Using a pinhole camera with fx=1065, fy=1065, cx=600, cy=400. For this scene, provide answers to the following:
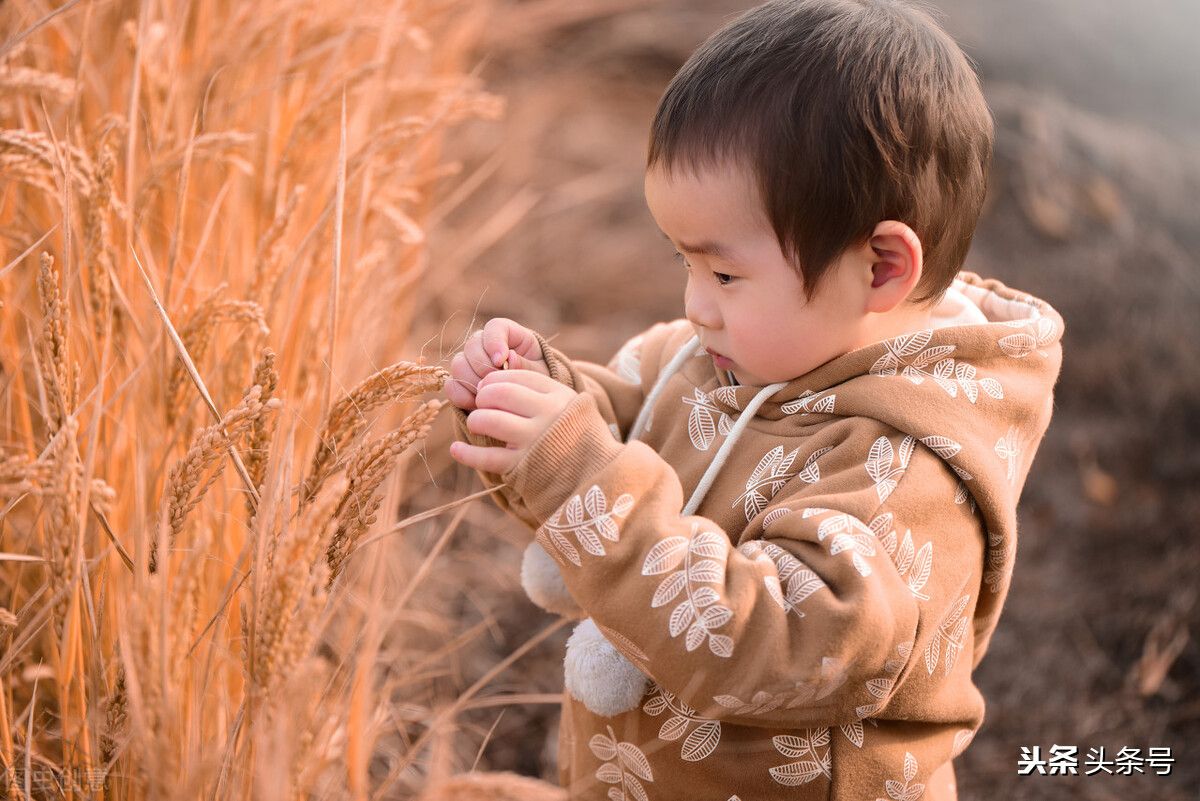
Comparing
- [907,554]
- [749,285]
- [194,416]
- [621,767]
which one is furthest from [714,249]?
[194,416]

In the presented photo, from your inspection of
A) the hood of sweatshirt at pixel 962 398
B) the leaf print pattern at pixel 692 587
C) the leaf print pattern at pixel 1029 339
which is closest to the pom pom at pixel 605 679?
the leaf print pattern at pixel 692 587

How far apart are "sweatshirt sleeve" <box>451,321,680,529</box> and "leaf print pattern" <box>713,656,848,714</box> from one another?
1.14 feet

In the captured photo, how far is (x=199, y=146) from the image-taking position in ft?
5.12

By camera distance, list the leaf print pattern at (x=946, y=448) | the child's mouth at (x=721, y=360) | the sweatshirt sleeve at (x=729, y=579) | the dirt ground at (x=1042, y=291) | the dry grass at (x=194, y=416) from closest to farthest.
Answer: the dry grass at (x=194, y=416)
the sweatshirt sleeve at (x=729, y=579)
the leaf print pattern at (x=946, y=448)
the child's mouth at (x=721, y=360)
the dirt ground at (x=1042, y=291)

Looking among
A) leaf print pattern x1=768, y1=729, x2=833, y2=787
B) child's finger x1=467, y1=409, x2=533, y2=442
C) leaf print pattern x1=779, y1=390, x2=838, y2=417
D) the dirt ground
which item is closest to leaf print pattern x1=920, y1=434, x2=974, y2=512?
leaf print pattern x1=779, y1=390, x2=838, y2=417

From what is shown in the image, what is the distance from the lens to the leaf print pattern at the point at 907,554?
1.14 m

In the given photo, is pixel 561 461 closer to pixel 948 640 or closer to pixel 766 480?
pixel 766 480

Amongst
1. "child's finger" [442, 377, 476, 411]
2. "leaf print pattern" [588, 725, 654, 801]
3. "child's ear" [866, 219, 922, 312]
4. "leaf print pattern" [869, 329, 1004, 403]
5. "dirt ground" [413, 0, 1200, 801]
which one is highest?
"child's ear" [866, 219, 922, 312]

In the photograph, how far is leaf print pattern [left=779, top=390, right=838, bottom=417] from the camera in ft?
4.12

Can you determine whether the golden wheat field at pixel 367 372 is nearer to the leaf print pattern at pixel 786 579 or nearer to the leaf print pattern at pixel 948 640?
the leaf print pattern at pixel 786 579

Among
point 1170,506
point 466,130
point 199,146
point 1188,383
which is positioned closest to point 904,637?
point 199,146

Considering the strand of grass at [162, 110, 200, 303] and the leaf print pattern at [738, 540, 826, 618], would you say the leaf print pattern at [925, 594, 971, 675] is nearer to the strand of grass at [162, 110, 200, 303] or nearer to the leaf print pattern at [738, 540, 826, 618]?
the leaf print pattern at [738, 540, 826, 618]

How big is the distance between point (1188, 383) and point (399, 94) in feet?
8.11

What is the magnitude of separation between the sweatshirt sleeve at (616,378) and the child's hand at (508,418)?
0.49ft
